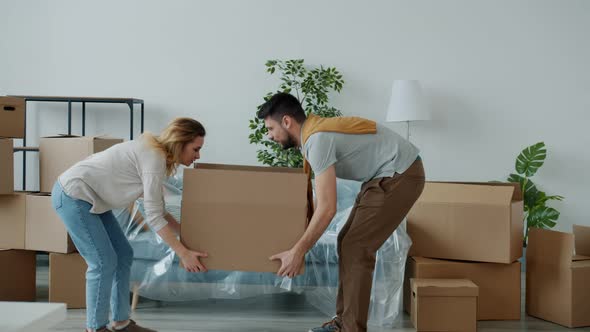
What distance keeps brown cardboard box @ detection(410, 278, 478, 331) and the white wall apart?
1858mm

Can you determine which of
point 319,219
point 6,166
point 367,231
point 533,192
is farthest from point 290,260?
point 533,192

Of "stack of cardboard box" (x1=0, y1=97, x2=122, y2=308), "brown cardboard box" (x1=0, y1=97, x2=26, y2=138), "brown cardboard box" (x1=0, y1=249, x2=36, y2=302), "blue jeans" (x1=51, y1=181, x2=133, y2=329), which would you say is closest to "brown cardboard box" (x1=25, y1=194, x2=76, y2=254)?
"stack of cardboard box" (x1=0, y1=97, x2=122, y2=308)

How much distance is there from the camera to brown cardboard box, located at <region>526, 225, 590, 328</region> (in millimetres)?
3035

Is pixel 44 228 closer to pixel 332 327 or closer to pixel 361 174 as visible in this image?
pixel 332 327

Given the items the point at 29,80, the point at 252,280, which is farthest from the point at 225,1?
the point at 252,280

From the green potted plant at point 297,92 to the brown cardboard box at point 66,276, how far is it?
5.03ft

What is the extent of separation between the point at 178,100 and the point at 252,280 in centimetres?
189

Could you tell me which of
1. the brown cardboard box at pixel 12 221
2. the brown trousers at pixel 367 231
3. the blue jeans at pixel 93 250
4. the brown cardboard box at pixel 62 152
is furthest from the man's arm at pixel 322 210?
the brown cardboard box at pixel 12 221

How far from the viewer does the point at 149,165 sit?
2330mm

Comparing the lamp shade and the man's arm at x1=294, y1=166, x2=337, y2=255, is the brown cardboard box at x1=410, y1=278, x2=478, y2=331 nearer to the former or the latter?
the man's arm at x1=294, y1=166, x2=337, y2=255

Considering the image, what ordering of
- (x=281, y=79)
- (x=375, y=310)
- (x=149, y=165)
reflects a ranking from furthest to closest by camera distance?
(x=281, y=79), (x=375, y=310), (x=149, y=165)

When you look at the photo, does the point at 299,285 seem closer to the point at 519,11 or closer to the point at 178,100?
the point at 178,100

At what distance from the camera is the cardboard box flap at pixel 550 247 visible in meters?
3.04

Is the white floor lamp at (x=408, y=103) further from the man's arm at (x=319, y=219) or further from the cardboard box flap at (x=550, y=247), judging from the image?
the man's arm at (x=319, y=219)
